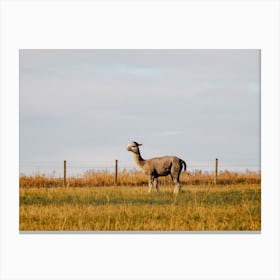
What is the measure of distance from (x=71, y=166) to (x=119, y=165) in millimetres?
952

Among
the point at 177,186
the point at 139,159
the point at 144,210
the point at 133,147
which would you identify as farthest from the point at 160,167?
the point at 144,210

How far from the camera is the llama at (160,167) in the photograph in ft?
37.4

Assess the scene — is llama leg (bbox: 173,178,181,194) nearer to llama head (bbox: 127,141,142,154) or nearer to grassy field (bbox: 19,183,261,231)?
grassy field (bbox: 19,183,261,231)

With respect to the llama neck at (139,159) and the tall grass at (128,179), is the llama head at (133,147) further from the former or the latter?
the tall grass at (128,179)

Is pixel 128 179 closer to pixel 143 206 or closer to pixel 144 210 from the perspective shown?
pixel 143 206

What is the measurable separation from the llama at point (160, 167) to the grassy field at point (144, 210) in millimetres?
378

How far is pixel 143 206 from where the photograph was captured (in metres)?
10.9

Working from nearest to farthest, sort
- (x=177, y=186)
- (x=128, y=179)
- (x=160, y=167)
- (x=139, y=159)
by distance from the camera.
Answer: (x=139, y=159) < (x=177, y=186) < (x=160, y=167) < (x=128, y=179)

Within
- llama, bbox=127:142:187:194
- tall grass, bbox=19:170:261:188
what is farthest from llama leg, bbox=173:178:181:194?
tall grass, bbox=19:170:261:188

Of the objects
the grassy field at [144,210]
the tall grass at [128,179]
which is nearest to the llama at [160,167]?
the tall grass at [128,179]

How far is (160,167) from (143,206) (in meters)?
1.28
